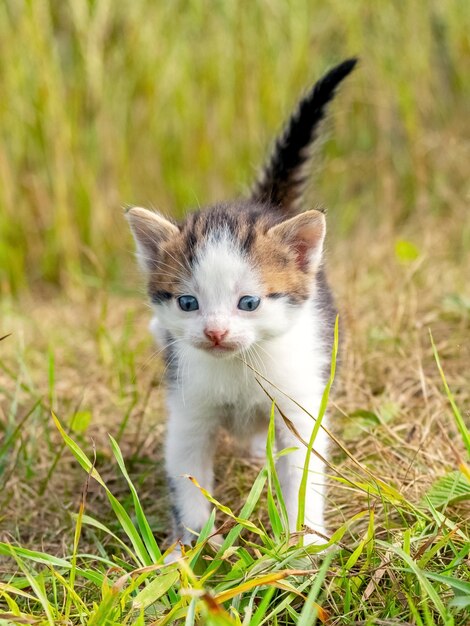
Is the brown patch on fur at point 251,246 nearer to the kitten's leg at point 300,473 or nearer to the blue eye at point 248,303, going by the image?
the blue eye at point 248,303

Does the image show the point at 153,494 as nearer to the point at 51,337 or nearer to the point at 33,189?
the point at 51,337

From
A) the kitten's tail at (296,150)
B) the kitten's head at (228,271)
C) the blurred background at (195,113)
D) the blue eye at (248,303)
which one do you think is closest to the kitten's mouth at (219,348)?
the kitten's head at (228,271)

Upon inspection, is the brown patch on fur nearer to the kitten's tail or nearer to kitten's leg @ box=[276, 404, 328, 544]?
kitten's leg @ box=[276, 404, 328, 544]

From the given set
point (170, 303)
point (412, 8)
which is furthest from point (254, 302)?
point (412, 8)

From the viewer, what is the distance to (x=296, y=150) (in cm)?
302

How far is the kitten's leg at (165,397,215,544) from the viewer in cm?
246

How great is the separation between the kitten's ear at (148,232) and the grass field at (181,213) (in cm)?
59

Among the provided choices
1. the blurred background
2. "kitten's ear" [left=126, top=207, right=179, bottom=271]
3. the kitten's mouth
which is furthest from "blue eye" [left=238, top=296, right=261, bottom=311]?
the blurred background

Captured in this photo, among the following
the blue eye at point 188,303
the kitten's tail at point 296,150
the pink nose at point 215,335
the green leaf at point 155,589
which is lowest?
the green leaf at point 155,589

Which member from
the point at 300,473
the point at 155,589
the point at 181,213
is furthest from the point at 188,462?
the point at 181,213

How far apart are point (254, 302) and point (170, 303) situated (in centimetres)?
27

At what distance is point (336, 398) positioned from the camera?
3172mm

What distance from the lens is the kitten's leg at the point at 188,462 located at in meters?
2.46

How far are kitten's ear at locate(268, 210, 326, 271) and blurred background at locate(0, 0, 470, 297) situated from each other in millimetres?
2406
